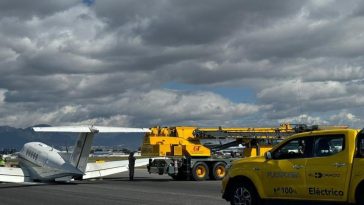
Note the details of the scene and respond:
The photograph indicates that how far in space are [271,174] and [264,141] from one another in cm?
1997

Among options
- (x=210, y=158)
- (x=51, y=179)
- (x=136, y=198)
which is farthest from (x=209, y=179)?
(x=136, y=198)

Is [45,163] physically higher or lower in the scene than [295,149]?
higher

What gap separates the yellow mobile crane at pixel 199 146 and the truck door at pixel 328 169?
17894mm

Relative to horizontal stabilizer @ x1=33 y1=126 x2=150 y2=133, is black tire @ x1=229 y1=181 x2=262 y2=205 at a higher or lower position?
lower

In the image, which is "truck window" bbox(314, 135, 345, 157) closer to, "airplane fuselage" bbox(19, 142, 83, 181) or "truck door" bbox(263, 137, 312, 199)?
"truck door" bbox(263, 137, 312, 199)

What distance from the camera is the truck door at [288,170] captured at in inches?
439

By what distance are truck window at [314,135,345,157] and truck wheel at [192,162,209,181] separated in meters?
18.1

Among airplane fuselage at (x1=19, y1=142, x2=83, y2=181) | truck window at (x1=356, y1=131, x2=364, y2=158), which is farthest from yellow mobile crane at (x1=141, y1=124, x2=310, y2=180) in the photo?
truck window at (x1=356, y1=131, x2=364, y2=158)

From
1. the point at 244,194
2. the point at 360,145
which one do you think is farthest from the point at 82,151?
the point at 360,145

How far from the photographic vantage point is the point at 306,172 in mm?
11000

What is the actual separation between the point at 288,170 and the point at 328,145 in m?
0.98

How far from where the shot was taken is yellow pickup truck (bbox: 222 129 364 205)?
33.9 ft

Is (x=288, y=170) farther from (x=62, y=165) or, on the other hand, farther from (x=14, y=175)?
(x=14, y=175)

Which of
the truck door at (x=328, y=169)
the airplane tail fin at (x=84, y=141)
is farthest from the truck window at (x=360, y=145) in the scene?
the airplane tail fin at (x=84, y=141)
